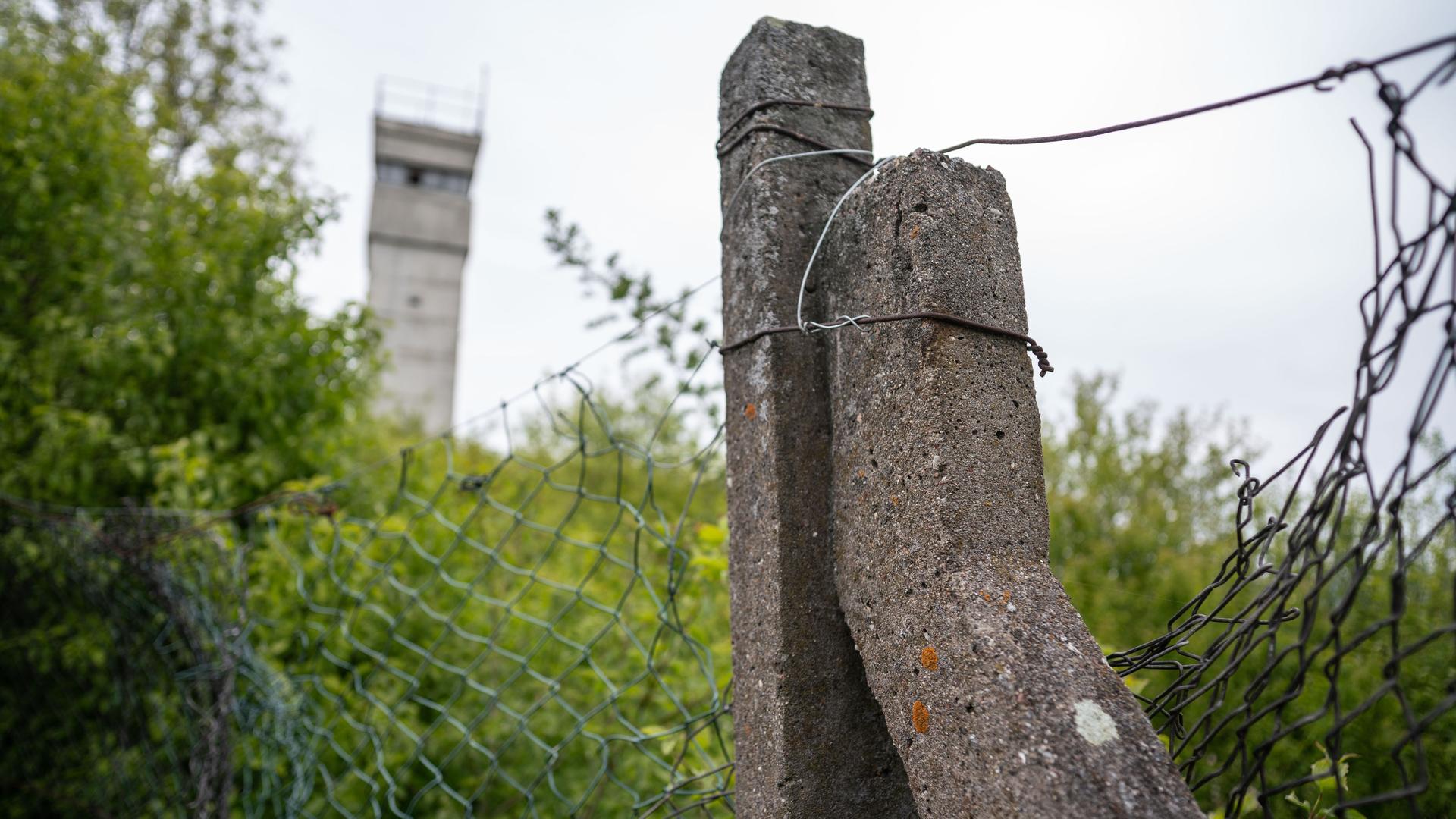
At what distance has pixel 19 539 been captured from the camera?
8.55ft

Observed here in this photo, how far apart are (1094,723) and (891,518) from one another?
26 centimetres

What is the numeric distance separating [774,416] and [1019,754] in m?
0.45

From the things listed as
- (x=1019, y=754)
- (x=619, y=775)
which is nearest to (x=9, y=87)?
(x=619, y=775)

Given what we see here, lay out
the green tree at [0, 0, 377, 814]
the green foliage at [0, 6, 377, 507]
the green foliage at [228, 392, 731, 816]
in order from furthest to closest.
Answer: the green foliage at [0, 6, 377, 507] → the green tree at [0, 0, 377, 814] → the green foliage at [228, 392, 731, 816]

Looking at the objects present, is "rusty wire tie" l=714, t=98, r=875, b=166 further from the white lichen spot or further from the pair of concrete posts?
the white lichen spot

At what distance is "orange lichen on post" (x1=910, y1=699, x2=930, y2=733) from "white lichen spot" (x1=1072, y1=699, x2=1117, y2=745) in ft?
0.44

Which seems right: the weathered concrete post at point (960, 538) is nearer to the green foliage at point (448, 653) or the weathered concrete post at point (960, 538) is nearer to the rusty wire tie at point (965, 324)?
the rusty wire tie at point (965, 324)

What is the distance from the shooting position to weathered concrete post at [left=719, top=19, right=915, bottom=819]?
39.4 inches

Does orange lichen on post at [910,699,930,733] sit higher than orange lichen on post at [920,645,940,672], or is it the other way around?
orange lichen on post at [920,645,940,672]

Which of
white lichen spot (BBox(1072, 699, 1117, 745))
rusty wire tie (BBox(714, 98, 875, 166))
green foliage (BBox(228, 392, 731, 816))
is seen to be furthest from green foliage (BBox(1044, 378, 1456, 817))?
green foliage (BBox(228, 392, 731, 816))

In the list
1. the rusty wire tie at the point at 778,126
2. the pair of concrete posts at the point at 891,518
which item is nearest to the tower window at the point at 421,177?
the rusty wire tie at the point at 778,126

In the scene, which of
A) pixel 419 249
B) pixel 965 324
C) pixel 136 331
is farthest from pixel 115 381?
pixel 419 249

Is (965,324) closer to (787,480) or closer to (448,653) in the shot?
(787,480)

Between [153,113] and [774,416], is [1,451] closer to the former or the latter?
[153,113]
